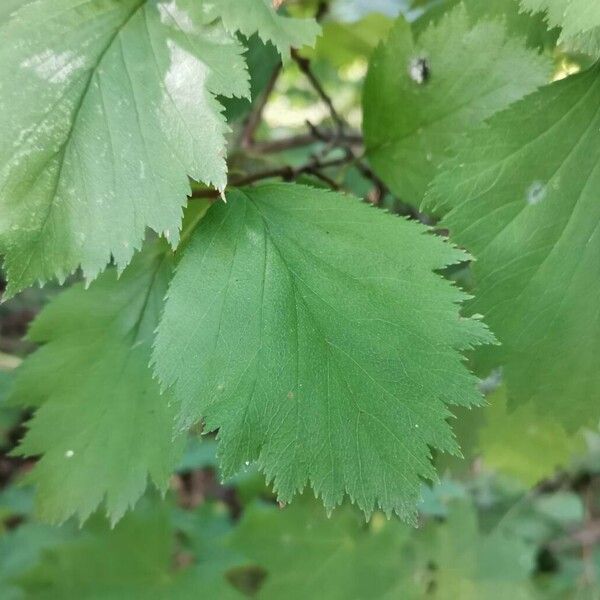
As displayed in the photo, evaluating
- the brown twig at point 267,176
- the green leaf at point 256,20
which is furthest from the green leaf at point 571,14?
the brown twig at point 267,176

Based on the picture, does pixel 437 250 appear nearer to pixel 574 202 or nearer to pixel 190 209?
pixel 574 202

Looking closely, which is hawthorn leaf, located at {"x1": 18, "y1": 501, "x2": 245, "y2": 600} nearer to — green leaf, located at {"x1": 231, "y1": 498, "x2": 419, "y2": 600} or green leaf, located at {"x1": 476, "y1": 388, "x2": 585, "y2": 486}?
green leaf, located at {"x1": 231, "y1": 498, "x2": 419, "y2": 600}

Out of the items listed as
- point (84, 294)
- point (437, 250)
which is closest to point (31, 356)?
point (84, 294)

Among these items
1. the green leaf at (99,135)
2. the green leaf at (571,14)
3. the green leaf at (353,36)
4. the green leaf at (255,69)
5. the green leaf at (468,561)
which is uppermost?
the green leaf at (353,36)

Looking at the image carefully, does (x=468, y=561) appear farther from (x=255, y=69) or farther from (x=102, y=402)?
(x=255, y=69)

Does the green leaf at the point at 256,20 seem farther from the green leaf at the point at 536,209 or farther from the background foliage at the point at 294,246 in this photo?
the green leaf at the point at 536,209

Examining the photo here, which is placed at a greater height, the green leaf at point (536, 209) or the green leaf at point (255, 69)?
the green leaf at point (255, 69)

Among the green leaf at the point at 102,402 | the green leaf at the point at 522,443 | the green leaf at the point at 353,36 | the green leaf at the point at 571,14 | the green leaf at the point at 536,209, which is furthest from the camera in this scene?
the green leaf at the point at 353,36

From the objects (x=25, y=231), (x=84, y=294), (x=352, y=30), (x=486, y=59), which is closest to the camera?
(x=25, y=231)
